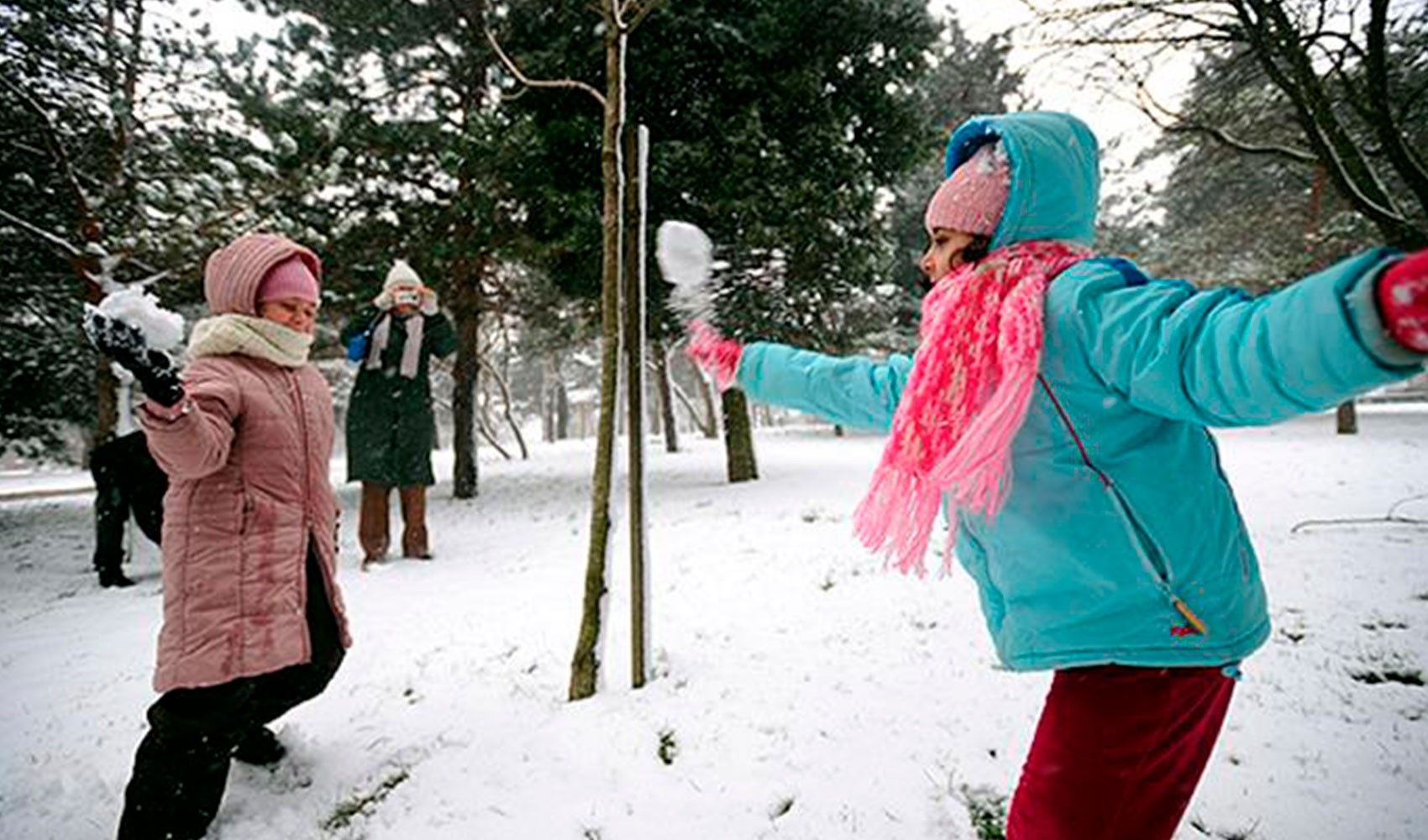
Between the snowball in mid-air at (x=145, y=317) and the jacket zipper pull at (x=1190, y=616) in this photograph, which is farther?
the snowball in mid-air at (x=145, y=317)

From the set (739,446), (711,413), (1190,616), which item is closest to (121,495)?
(739,446)

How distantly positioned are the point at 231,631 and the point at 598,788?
1.37m

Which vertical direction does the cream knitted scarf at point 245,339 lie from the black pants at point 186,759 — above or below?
above

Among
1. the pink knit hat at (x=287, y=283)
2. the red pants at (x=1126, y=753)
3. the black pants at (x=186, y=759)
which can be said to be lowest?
the black pants at (x=186, y=759)

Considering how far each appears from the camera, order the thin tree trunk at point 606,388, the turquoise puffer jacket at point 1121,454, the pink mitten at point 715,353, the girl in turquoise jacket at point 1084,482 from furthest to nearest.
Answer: the thin tree trunk at point 606,388, the pink mitten at point 715,353, the girl in turquoise jacket at point 1084,482, the turquoise puffer jacket at point 1121,454

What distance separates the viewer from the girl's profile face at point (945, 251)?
5.09 feet

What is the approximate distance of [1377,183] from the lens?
409 cm

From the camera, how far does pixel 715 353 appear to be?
2.00m

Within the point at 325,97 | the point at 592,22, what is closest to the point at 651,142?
the point at 592,22

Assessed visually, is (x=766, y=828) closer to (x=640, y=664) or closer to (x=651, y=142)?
(x=640, y=664)

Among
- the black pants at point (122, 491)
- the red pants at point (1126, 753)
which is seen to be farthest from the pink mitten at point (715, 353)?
the black pants at point (122, 491)

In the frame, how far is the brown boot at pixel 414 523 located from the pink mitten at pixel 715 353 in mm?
4915

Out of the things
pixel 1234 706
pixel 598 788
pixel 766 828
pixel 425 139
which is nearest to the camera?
pixel 766 828

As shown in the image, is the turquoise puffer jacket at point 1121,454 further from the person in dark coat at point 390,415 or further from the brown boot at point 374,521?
the brown boot at point 374,521
